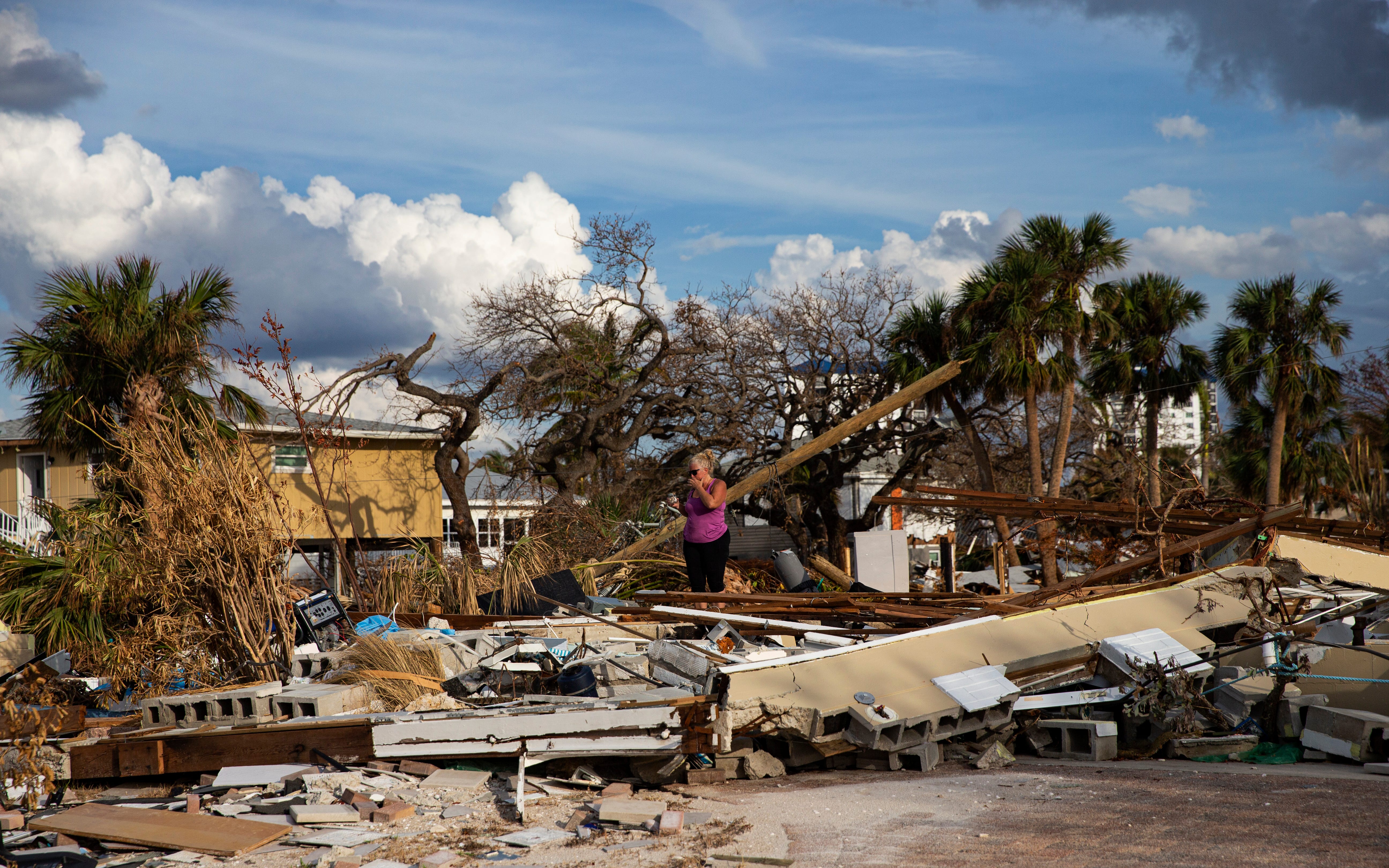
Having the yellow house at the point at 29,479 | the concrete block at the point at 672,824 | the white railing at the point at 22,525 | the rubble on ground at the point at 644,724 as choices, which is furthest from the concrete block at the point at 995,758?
the yellow house at the point at 29,479

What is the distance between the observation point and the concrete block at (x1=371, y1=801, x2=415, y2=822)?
468 cm

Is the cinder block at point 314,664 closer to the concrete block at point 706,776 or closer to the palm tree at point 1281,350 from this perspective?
the concrete block at point 706,776

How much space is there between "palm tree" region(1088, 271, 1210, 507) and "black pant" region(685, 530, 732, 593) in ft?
56.6

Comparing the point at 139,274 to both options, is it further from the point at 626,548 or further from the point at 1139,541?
the point at 1139,541

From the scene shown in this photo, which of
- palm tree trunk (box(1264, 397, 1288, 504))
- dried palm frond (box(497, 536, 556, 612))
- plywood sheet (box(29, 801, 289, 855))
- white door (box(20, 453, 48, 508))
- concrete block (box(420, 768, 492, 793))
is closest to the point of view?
plywood sheet (box(29, 801, 289, 855))

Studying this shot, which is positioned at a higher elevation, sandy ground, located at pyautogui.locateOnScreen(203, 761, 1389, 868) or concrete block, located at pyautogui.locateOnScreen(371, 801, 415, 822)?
concrete block, located at pyautogui.locateOnScreen(371, 801, 415, 822)

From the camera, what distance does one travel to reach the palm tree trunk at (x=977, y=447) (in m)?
20.5

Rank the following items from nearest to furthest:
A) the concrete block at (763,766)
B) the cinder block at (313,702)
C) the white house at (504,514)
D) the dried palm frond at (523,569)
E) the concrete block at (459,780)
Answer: the concrete block at (459,780) < the concrete block at (763,766) < the cinder block at (313,702) < the dried palm frond at (523,569) < the white house at (504,514)

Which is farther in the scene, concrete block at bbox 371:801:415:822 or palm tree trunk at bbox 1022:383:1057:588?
palm tree trunk at bbox 1022:383:1057:588

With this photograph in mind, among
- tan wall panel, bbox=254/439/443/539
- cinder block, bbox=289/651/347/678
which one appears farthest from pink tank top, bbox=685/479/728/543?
tan wall panel, bbox=254/439/443/539

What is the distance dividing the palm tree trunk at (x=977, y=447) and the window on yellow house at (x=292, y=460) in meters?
12.1

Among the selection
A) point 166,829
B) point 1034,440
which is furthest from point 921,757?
point 1034,440

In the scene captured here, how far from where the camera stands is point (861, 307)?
69.4ft

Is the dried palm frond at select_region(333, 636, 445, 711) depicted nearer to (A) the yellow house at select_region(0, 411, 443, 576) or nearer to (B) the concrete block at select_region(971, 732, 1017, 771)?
(B) the concrete block at select_region(971, 732, 1017, 771)
